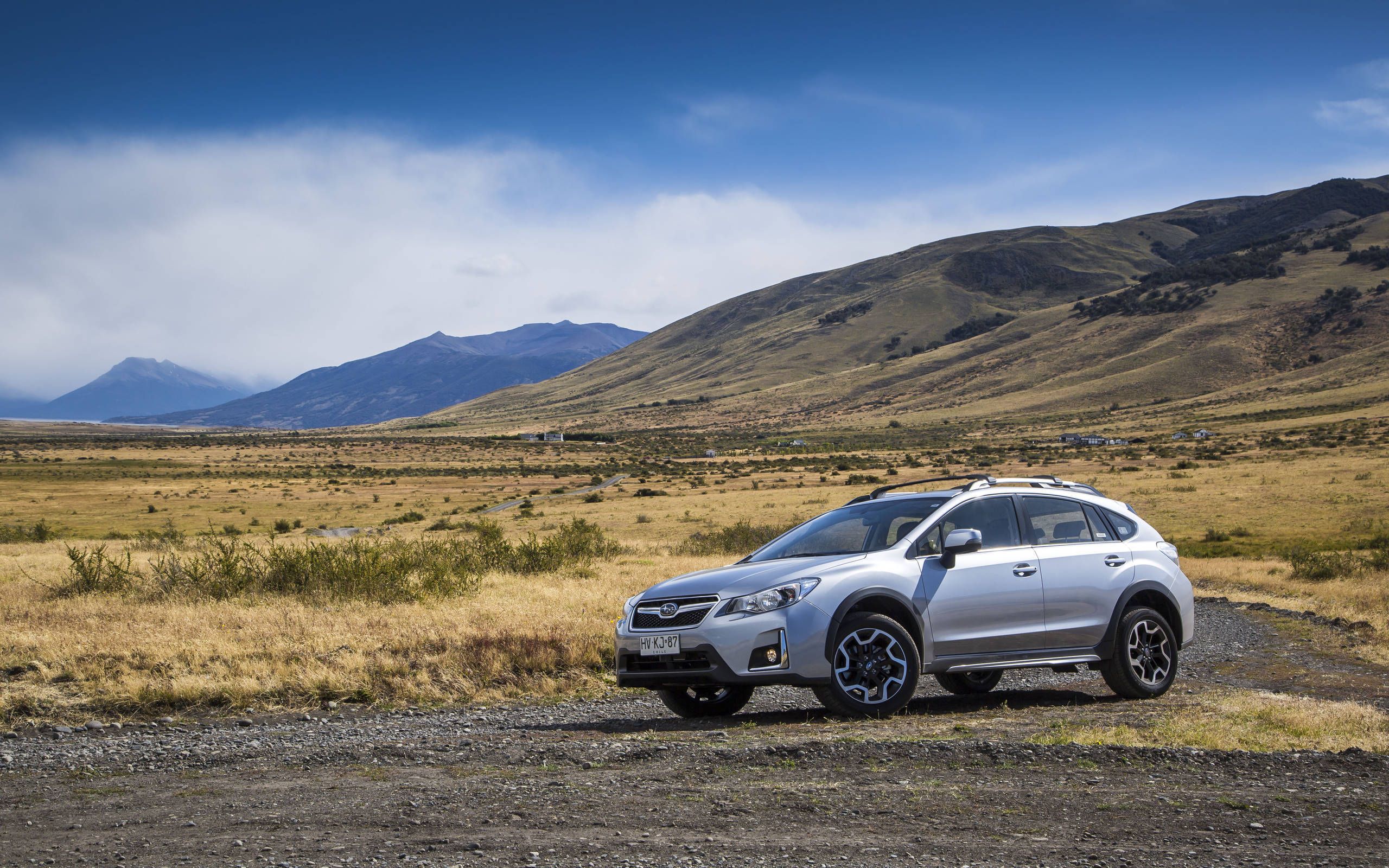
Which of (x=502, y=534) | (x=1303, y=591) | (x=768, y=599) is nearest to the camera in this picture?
(x=768, y=599)

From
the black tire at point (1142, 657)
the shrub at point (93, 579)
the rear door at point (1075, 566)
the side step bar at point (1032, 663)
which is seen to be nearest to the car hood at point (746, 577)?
the side step bar at point (1032, 663)

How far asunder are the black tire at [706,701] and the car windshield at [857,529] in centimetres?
120

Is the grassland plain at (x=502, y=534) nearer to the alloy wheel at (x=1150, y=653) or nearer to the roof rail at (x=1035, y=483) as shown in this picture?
the alloy wheel at (x=1150, y=653)

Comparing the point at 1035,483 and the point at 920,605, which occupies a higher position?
the point at 1035,483

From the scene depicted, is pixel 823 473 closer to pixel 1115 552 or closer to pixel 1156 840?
pixel 1115 552

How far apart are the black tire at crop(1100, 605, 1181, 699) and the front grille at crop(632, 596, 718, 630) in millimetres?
3926

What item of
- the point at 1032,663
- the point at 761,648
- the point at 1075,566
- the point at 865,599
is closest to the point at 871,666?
the point at 865,599

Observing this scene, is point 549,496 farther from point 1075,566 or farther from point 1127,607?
point 1075,566

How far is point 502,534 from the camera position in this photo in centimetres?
3116

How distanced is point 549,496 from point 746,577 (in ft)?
184

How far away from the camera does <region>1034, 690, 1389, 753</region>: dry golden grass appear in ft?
23.9

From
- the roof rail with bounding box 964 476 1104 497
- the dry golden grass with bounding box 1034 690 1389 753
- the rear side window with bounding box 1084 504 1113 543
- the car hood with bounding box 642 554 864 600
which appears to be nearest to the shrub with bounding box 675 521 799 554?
the roof rail with bounding box 964 476 1104 497

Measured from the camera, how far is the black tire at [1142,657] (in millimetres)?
9609

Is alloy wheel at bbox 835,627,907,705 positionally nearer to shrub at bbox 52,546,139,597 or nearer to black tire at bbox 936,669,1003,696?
black tire at bbox 936,669,1003,696
